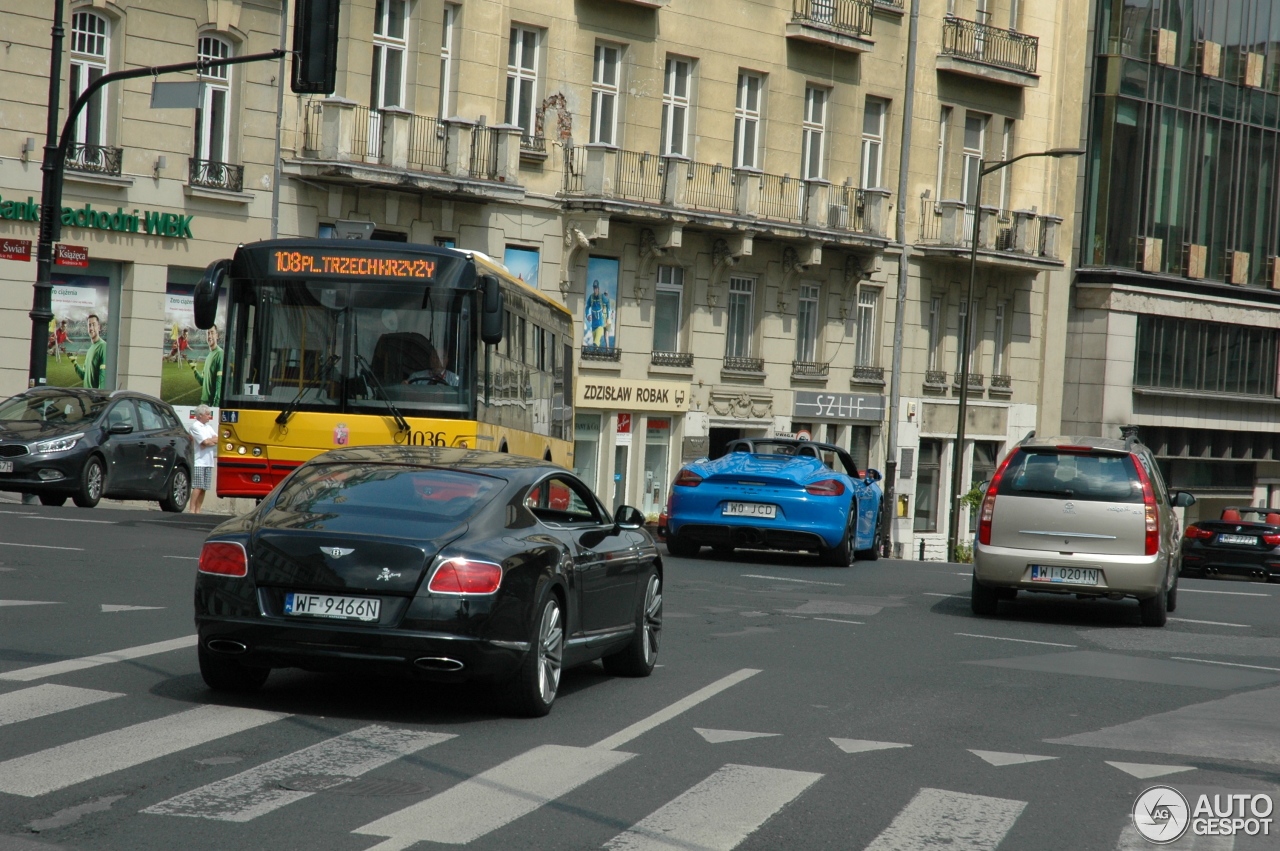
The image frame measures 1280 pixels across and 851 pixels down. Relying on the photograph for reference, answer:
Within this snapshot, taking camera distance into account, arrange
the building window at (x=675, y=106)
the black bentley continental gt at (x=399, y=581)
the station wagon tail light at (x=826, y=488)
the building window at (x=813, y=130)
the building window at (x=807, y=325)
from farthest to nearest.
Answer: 1. the building window at (x=807, y=325)
2. the building window at (x=813, y=130)
3. the building window at (x=675, y=106)
4. the station wagon tail light at (x=826, y=488)
5. the black bentley continental gt at (x=399, y=581)

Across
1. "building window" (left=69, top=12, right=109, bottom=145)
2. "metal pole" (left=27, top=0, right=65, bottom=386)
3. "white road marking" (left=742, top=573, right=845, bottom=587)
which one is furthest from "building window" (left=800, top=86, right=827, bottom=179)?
"white road marking" (left=742, top=573, right=845, bottom=587)

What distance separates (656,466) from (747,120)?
824 cm

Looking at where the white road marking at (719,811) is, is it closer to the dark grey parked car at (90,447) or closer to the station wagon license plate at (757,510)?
the station wagon license plate at (757,510)

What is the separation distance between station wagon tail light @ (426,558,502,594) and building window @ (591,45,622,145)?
28059 millimetres

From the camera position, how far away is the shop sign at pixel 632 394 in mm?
35781

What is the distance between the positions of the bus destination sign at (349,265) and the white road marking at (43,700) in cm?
953

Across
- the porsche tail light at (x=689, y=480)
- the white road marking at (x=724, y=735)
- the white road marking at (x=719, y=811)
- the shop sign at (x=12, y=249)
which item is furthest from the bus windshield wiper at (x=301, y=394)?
the white road marking at (x=719, y=811)

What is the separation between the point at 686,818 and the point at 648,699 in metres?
3.00

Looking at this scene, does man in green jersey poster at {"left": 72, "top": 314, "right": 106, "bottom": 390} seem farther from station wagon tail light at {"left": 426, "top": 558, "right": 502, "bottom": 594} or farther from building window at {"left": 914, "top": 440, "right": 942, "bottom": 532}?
building window at {"left": 914, "top": 440, "right": 942, "bottom": 532}

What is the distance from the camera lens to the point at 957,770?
8.03 meters

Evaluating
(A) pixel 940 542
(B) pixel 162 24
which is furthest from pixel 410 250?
(A) pixel 940 542

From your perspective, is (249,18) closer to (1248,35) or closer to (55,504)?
(55,504)

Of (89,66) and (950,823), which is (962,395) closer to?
(89,66)

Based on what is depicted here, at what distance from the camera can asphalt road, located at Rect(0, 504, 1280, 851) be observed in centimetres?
645
